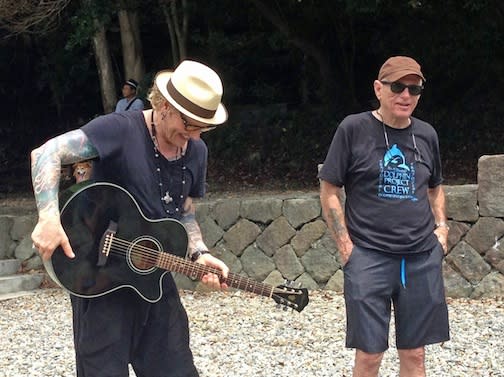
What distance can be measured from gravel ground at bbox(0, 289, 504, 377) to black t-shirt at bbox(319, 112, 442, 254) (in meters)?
1.67

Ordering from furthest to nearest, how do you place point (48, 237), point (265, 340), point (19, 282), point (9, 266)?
1. point (9, 266)
2. point (19, 282)
3. point (265, 340)
4. point (48, 237)

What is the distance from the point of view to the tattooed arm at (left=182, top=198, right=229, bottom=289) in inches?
121

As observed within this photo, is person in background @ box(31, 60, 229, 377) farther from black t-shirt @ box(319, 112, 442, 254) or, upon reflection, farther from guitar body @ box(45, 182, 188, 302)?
black t-shirt @ box(319, 112, 442, 254)

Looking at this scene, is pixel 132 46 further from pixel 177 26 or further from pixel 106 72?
pixel 177 26

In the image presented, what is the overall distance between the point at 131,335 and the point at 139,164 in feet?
2.06

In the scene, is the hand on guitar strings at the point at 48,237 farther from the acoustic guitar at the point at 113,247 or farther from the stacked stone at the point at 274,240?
the stacked stone at the point at 274,240

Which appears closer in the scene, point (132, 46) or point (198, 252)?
point (198, 252)

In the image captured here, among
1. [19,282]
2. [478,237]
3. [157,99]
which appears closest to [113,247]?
[157,99]

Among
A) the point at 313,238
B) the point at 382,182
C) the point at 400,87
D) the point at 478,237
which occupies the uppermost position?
the point at 400,87

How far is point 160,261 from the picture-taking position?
297cm

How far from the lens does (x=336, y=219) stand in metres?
3.45

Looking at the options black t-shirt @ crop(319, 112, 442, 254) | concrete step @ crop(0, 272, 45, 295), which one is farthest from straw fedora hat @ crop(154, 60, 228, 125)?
concrete step @ crop(0, 272, 45, 295)

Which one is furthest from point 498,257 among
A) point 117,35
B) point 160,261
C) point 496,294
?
point 117,35

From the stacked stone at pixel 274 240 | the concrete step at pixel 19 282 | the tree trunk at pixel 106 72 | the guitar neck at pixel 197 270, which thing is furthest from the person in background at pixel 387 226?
the tree trunk at pixel 106 72
